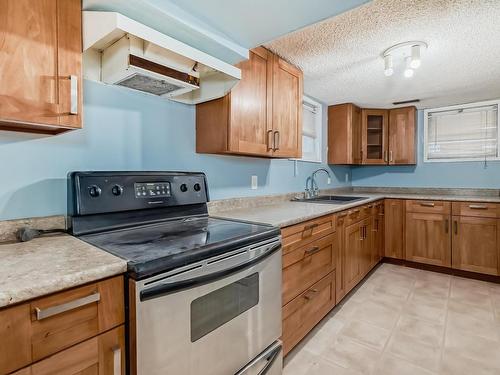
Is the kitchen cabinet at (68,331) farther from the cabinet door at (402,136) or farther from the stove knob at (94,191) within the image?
the cabinet door at (402,136)

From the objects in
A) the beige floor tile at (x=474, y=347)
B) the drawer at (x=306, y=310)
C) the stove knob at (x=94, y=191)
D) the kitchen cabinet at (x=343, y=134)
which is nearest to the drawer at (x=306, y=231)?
the drawer at (x=306, y=310)

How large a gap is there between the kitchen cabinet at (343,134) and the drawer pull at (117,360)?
336 cm

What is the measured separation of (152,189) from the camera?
4.85 feet

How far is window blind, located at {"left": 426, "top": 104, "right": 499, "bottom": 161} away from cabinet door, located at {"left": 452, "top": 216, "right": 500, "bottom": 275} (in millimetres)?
1024

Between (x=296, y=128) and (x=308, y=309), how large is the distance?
1410mm

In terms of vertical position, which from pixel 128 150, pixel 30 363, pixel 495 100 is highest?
pixel 495 100

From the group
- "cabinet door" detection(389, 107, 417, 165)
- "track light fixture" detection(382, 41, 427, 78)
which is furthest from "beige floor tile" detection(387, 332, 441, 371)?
"cabinet door" detection(389, 107, 417, 165)

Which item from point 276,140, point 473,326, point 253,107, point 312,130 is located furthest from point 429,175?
point 253,107

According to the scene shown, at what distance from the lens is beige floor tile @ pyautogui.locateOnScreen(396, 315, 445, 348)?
1.97 m

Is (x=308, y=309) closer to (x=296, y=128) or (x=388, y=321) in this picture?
(x=388, y=321)

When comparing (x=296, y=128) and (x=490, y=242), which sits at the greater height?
(x=296, y=128)

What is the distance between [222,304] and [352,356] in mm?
1188

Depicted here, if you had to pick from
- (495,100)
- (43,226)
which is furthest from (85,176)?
(495,100)

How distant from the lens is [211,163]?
2049mm
